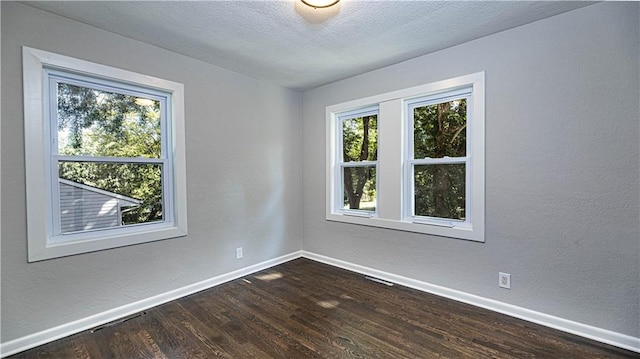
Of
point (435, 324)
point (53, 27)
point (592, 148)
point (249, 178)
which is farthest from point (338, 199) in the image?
point (53, 27)

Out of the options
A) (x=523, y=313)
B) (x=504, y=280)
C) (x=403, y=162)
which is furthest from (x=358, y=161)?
(x=523, y=313)

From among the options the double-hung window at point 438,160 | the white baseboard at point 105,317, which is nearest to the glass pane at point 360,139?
the double-hung window at point 438,160

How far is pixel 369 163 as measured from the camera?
137 inches

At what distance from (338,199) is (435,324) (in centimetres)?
194

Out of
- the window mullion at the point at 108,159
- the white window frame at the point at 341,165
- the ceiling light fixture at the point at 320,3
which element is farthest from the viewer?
the white window frame at the point at 341,165

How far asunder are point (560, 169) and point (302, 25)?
2.38 meters

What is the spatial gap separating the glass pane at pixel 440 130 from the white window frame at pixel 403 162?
7 centimetres

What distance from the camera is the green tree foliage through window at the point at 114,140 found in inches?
89.0

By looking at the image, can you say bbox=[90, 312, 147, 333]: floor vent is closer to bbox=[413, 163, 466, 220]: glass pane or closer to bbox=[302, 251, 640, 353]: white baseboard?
bbox=[302, 251, 640, 353]: white baseboard

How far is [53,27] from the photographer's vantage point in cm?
210

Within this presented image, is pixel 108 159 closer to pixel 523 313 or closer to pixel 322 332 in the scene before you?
pixel 322 332

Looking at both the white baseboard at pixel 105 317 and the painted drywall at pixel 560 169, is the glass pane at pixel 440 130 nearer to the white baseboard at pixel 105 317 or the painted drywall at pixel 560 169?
the painted drywall at pixel 560 169

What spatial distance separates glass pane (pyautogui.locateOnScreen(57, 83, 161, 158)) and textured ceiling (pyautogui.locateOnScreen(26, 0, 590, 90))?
58cm

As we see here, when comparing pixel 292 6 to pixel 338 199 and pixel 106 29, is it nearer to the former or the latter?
pixel 106 29
